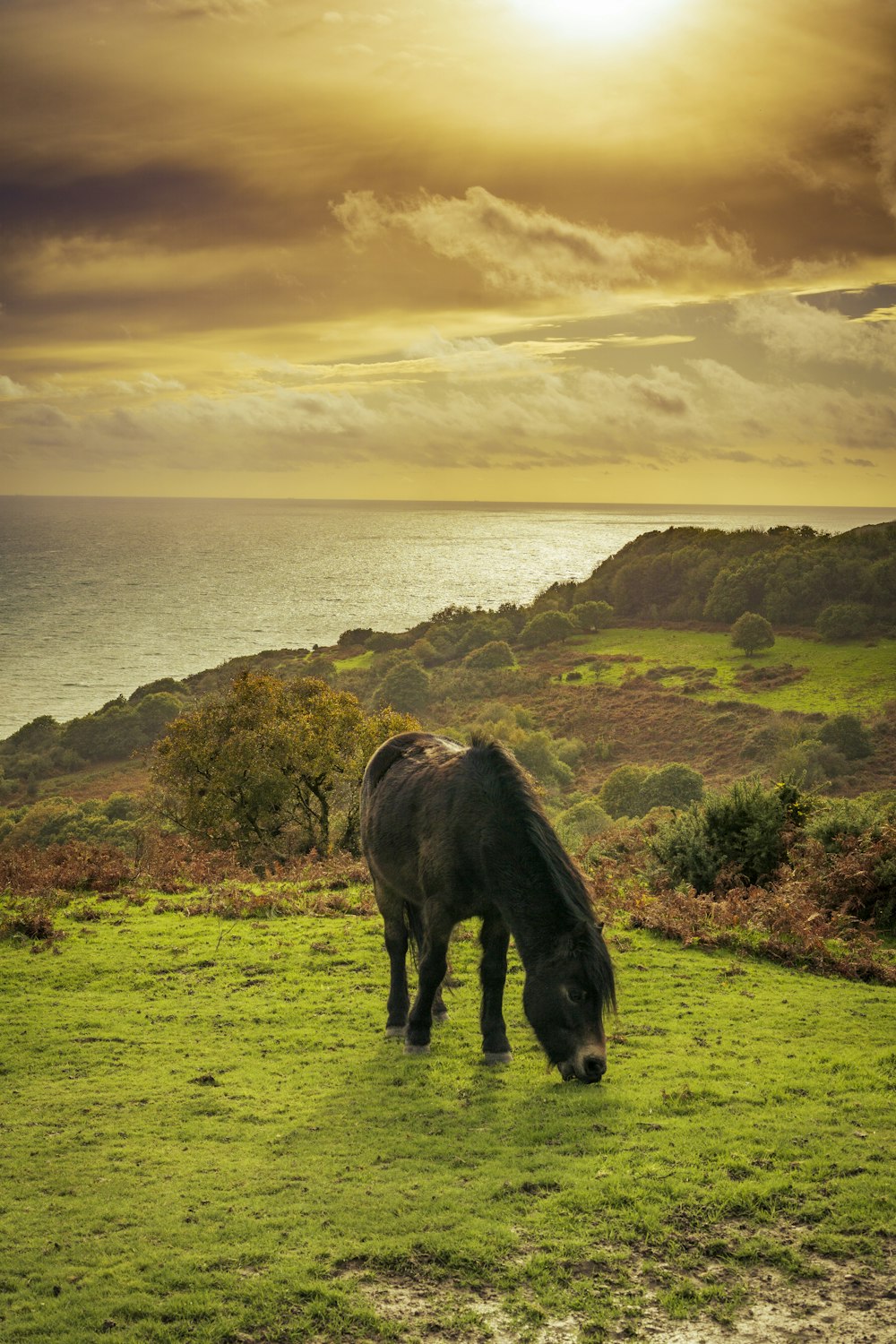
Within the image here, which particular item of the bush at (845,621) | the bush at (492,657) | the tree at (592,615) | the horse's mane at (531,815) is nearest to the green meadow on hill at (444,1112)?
the horse's mane at (531,815)

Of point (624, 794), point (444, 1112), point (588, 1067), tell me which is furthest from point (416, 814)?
point (624, 794)

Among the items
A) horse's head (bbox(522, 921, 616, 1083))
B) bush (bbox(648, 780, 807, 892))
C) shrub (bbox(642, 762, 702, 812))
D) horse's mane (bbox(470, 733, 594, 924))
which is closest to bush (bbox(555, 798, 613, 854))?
shrub (bbox(642, 762, 702, 812))

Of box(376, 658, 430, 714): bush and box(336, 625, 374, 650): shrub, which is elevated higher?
box(336, 625, 374, 650): shrub

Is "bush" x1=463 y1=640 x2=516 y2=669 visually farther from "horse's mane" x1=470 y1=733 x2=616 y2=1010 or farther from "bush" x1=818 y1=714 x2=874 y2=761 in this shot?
"horse's mane" x1=470 y1=733 x2=616 y2=1010

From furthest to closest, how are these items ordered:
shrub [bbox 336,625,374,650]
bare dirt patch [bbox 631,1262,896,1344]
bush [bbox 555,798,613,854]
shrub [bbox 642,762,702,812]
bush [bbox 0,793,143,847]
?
shrub [bbox 336,625,374,650]
shrub [bbox 642,762,702,812]
bush [bbox 555,798,613,854]
bush [bbox 0,793,143,847]
bare dirt patch [bbox 631,1262,896,1344]

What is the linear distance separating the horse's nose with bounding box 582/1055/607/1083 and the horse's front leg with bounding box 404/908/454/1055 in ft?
6.06

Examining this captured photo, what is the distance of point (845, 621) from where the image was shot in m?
84.7

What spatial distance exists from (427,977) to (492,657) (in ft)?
282

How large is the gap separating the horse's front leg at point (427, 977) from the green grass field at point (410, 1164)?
20 cm

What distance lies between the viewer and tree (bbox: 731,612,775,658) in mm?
83500

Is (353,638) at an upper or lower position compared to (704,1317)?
upper

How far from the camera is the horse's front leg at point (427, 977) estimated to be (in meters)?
9.59

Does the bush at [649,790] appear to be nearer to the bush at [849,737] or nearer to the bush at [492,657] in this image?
the bush at [849,737]

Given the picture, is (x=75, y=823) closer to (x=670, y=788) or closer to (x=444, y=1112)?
(x=670, y=788)
